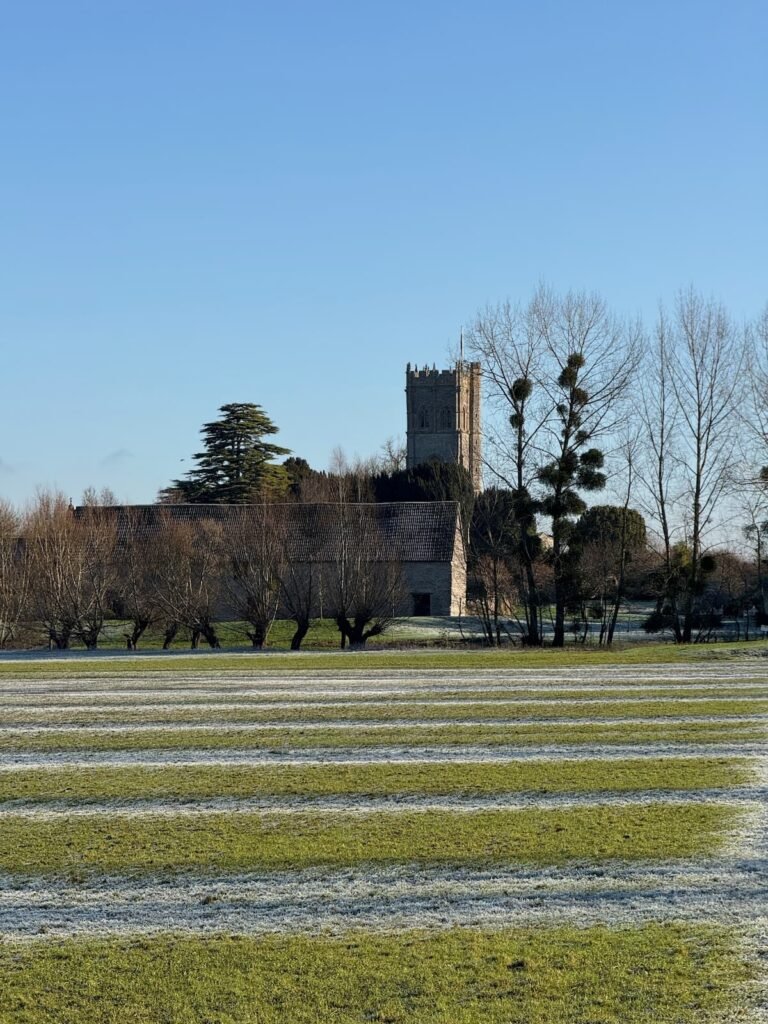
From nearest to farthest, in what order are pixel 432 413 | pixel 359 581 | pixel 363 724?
pixel 363 724, pixel 359 581, pixel 432 413

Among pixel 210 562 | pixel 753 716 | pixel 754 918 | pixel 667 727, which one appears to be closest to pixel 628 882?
pixel 754 918

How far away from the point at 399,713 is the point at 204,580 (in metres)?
22.4

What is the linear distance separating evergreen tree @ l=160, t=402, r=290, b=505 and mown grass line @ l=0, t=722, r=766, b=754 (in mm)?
60400

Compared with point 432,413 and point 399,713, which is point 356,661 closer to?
point 399,713

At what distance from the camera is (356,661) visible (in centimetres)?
2839

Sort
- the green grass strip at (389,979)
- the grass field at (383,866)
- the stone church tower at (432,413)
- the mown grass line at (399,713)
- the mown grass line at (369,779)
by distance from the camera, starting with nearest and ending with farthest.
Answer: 1. the green grass strip at (389,979)
2. the grass field at (383,866)
3. the mown grass line at (369,779)
4. the mown grass line at (399,713)
5. the stone church tower at (432,413)

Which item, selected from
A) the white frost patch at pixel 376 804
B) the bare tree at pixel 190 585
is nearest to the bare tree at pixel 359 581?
the bare tree at pixel 190 585

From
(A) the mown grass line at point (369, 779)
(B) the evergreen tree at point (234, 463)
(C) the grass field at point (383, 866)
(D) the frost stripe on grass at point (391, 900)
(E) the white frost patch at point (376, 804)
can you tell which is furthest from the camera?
(B) the evergreen tree at point (234, 463)

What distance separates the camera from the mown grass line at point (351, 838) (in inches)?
359

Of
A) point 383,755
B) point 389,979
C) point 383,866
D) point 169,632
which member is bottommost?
point 389,979

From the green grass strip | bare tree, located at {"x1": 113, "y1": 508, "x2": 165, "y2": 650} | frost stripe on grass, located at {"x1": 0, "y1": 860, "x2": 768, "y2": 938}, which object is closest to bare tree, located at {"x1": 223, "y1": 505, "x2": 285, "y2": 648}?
bare tree, located at {"x1": 113, "y1": 508, "x2": 165, "y2": 650}

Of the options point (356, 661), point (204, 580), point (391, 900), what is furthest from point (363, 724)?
point (204, 580)

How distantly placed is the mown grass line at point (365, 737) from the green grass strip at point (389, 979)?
23.4ft

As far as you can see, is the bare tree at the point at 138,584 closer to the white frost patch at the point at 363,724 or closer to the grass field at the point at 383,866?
the grass field at the point at 383,866
